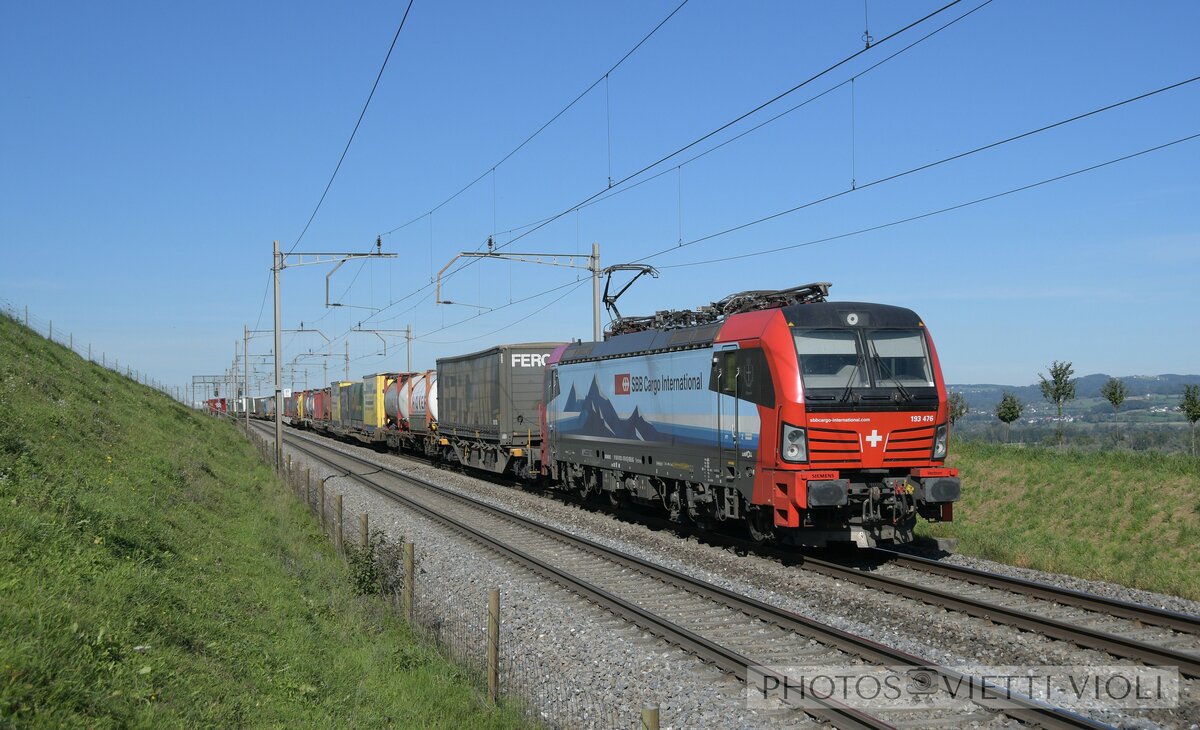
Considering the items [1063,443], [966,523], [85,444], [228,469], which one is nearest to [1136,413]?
[1063,443]

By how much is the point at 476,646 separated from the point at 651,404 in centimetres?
740

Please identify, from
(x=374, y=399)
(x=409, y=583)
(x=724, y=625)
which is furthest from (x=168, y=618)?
(x=374, y=399)

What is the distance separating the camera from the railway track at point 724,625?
23.4ft

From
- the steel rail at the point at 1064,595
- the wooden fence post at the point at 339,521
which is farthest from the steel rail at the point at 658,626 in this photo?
the steel rail at the point at 1064,595

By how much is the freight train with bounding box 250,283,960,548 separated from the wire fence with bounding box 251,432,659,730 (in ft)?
14.0

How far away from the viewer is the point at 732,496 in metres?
14.4

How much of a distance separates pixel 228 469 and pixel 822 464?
65.7 feet

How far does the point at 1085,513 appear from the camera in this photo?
63.5 ft

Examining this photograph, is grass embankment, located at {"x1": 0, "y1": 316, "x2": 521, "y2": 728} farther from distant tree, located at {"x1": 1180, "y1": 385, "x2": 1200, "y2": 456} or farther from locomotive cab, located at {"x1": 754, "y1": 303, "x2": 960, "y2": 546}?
distant tree, located at {"x1": 1180, "y1": 385, "x2": 1200, "y2": 456}

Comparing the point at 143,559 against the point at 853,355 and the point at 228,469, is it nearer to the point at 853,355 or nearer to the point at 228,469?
the point at 853,355

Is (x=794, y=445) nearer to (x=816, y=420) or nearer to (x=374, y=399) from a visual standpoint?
(x=816, y=420)

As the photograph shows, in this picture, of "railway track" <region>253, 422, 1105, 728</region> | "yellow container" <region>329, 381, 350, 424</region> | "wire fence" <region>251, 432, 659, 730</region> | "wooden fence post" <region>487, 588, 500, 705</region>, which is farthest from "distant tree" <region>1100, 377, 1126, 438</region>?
"yellow container" <region>329, 381, 350, 424</region>

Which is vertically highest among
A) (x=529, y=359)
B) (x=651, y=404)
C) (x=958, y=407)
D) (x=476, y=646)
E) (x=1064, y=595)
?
(x=529, y=359)

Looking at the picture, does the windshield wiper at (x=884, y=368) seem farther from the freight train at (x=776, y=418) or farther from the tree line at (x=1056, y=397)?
the tree line at (x=1056, y=397)
